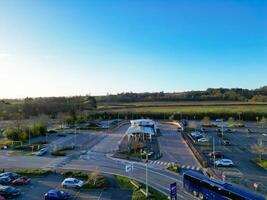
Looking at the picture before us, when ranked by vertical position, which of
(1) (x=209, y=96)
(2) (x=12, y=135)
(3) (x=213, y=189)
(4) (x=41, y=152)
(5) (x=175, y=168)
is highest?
(1) (x=209, y=96)

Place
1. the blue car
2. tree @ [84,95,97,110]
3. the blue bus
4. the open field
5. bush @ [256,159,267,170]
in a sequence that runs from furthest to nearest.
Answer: tree @ [84,95,97,110]
the open field
bush @ [256,159,267,170]
the blue car
the blue bus

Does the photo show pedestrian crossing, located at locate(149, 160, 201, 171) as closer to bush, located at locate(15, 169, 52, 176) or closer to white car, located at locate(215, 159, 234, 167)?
white car, located at locate(215, 159, 234, 167)

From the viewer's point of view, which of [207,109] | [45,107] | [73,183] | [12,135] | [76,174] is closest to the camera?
[73,183]

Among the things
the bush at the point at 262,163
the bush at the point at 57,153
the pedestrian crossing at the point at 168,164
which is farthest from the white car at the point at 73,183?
the bush at the point at 262,163

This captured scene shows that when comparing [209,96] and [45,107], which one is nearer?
[45,107]

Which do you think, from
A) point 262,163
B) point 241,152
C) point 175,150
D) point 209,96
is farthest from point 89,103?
point 262,163

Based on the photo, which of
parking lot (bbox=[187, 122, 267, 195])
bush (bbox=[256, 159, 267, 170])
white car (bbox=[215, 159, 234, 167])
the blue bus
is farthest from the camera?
white car (bbox=[215, 159, 234, 167])

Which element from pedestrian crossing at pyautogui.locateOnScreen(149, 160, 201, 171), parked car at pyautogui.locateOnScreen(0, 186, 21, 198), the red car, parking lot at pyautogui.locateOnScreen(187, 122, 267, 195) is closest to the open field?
parking lot at pyautogui.locateOnScreen(187, 122, 267, 195)

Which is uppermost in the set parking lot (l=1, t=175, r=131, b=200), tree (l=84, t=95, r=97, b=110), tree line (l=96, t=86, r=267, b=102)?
tree line (l=96, t=86, r=267, b=102)

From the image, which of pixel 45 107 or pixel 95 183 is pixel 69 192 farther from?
pixel 45 107
